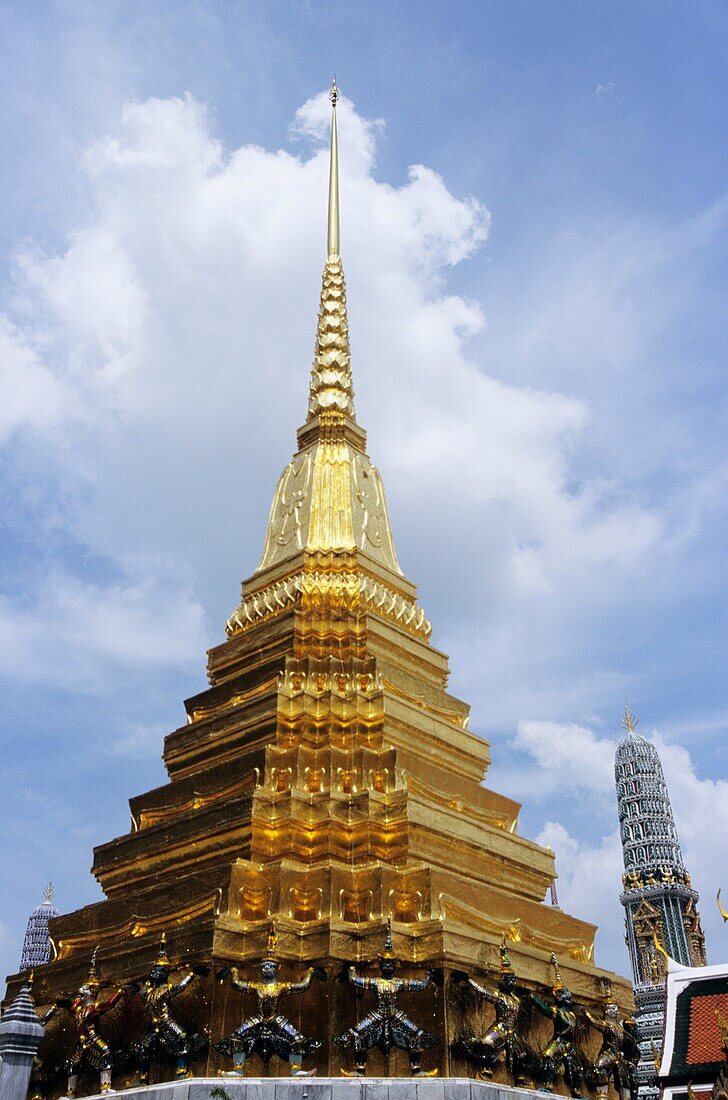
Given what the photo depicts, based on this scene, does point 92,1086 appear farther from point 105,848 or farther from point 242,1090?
point 105,848

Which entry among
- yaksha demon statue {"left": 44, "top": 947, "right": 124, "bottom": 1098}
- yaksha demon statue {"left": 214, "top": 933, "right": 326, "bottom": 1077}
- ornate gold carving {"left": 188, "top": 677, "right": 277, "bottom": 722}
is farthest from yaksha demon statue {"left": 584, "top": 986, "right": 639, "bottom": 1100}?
ornate gold carving {"left": 188, "top": 677, "right": 277, "bottom": 722}

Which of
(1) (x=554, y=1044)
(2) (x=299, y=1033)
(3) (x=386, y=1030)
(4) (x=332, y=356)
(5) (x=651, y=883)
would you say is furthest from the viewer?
(5) (x=651, y=883)

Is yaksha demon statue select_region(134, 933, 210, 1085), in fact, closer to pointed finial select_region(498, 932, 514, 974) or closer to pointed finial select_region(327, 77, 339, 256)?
pointed finial select_region(498, 932, 514, 974)

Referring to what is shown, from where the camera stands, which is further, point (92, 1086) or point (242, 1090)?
point (92, 1086)

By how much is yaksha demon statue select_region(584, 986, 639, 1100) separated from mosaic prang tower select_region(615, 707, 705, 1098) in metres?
26.4

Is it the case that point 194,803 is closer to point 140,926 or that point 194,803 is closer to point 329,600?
point 140,926

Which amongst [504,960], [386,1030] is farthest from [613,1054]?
[386,1030]

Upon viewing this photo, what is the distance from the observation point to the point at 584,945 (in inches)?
777

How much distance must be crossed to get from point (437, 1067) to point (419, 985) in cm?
110

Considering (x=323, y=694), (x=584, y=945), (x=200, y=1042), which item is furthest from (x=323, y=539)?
(x=200, y=1042)

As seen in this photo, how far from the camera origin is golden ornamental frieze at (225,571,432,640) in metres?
22.8

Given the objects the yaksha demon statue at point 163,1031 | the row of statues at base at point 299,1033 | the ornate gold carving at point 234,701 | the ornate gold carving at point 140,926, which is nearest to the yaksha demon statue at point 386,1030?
the row of statues at base at point 299,1033

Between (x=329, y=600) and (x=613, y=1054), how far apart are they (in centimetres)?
1021

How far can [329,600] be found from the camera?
74.5 feet
